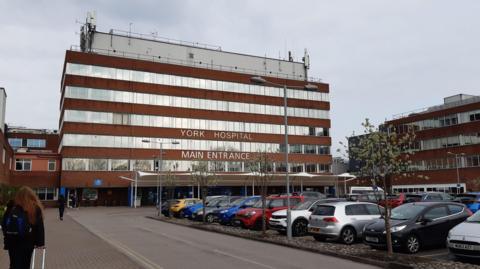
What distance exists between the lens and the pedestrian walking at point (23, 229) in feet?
22.0

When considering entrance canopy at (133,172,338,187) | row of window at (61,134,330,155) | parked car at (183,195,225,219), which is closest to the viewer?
parked car at (183,195,225,219)

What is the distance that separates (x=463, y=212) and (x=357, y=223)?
3.42 m

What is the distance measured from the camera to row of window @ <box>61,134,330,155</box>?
5928cm

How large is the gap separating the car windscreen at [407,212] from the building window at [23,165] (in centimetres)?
5407

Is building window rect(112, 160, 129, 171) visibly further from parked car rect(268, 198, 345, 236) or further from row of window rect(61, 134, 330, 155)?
parked car rect(268, 198, 345, 236)

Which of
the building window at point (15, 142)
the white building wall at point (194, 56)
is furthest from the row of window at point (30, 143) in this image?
the white building wall at point (194, 56)

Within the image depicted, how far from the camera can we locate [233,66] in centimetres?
7675

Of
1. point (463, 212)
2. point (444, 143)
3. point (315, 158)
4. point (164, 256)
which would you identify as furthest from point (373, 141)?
point (315, 158)

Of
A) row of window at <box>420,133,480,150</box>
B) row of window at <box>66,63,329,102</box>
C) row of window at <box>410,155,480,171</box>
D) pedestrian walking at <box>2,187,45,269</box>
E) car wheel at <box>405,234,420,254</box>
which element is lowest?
car wheel at <box>405,234,420,254</box>

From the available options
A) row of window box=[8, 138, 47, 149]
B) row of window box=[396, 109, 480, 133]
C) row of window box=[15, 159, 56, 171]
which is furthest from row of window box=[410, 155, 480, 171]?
row of window box=[8, 138, 47, 149]

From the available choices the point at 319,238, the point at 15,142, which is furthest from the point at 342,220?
the point at 15,142

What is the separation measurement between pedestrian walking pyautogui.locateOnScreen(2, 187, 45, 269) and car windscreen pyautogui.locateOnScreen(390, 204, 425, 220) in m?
10.4

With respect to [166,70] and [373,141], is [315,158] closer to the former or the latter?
[166,70]

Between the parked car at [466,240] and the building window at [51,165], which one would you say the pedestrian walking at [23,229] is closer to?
the parked car at [466,240]
